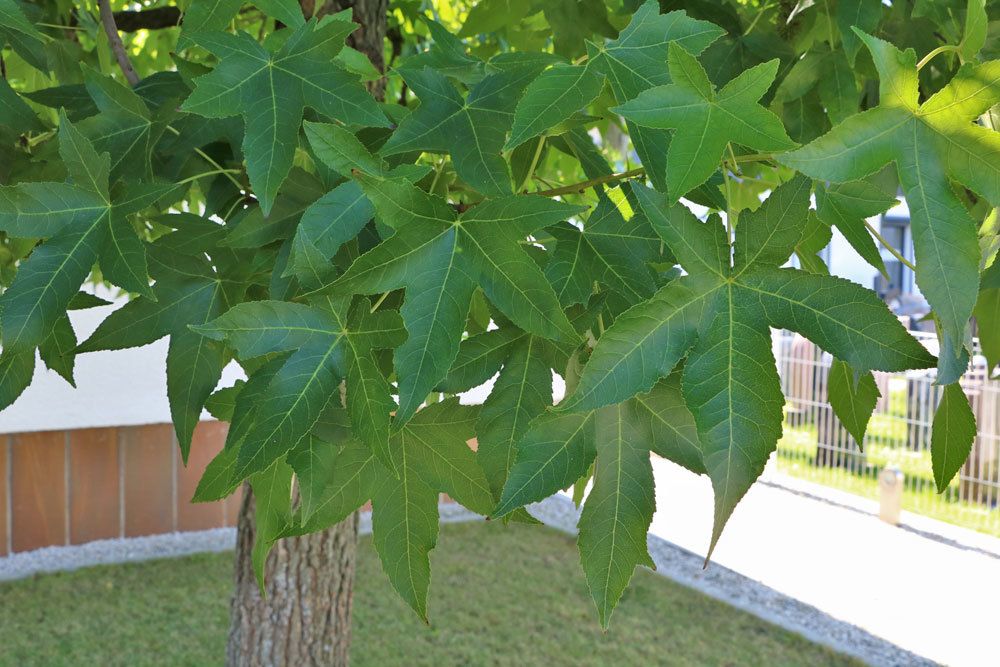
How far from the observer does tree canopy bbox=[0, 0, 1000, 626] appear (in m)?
0.53

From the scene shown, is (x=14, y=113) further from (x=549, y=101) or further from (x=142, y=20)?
(x=142, y=20)

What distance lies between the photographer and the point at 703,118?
520 millimetres

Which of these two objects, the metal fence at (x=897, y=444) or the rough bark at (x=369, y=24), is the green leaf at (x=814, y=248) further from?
the metal fence at (x=897, y=444)

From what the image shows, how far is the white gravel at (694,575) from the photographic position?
3359mm

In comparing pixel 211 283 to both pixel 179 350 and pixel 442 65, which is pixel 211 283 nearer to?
pixel 179 350

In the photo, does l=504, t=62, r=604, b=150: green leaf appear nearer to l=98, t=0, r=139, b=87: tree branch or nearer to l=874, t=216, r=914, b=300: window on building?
l=98, t=0, r=139, b=87: tree branch

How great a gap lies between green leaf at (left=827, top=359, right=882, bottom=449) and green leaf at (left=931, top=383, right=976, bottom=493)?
0.31 feet

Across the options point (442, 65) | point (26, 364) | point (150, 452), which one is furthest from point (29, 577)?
point (442, 65)

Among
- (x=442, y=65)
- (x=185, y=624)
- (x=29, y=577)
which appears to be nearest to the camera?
(x=442, y=65)

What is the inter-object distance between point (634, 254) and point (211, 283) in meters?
0.38

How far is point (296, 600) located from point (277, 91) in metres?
1.65

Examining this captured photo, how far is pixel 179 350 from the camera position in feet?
2.64

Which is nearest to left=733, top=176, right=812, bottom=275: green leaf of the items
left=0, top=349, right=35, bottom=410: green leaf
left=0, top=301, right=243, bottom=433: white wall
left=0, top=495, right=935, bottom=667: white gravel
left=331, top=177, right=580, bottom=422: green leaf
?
left=331, top=177, right=580, bottom=422: green leaf

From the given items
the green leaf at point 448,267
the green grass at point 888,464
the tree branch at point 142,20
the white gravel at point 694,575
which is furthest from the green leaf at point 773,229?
the green grass at point 888,464
